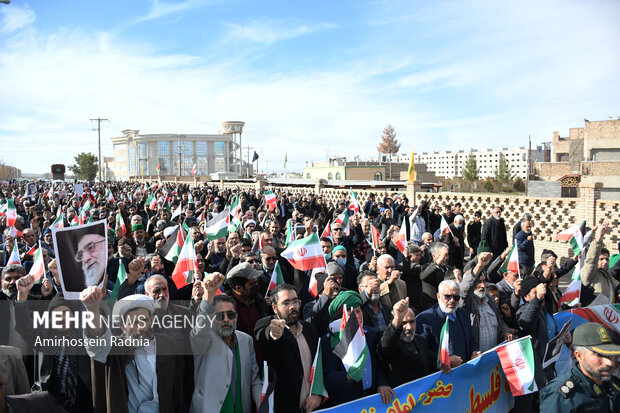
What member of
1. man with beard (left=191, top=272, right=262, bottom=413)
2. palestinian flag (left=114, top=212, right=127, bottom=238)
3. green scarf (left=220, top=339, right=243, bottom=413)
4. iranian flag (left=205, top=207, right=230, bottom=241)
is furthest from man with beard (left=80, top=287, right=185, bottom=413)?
palestinian flag (left=114, top=212, right=127, bottom=238)

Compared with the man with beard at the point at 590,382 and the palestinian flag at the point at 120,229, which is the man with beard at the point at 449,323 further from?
the palestinian flag at the point at 120,229

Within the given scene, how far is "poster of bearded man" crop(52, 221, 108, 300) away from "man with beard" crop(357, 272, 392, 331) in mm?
2327

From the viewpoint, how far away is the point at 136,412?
3244mm

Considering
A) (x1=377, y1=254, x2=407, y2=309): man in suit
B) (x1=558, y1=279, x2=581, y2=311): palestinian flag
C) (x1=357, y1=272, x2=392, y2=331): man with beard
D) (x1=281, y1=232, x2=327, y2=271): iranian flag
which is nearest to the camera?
(x1=357, y1=272, x2=392, y2=331): man with beard

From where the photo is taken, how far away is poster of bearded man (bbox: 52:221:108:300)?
3.88m

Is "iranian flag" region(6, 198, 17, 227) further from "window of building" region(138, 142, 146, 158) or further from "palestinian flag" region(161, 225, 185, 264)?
"window of building" region(138, 142, 146, 158)

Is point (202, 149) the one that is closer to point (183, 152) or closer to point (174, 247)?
point (183, 152)

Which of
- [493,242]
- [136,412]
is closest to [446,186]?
[493,242]

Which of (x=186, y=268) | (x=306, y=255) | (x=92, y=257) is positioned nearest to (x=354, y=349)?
(x=92, y=257)

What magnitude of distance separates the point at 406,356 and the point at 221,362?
1491 mm

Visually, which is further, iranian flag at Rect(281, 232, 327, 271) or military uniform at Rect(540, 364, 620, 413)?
iranian flag at Rect(281, 232, 327, 271)

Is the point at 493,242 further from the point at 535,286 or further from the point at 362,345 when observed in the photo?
the point at 362,345

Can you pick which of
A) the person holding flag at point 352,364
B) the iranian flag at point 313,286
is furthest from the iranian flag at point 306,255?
the person holding flag at point 352,364

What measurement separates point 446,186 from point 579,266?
2646 inches
